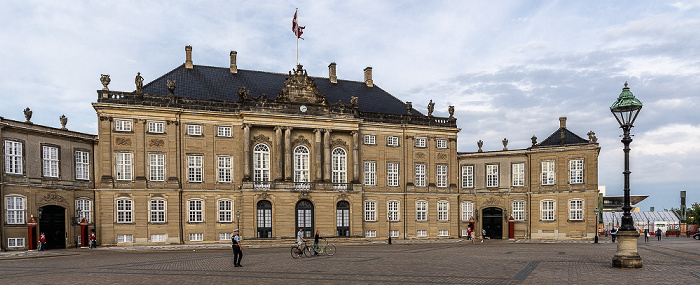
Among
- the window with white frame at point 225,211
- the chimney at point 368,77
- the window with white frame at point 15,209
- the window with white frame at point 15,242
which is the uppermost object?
the chimney at point 368,77

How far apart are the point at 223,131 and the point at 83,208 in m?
13.5

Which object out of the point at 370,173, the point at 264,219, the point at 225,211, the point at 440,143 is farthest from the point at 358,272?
the point at 440,143

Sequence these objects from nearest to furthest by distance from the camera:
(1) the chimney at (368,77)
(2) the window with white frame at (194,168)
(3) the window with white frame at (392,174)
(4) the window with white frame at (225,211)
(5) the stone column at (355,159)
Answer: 1. (2) the window with white frame at (194,168)
2. (4) the window with white frame at (225,211)
3. (5) the stone column at (355,159)
4. (3) the window with white frame at (392,174)
5. (1) the chimney at (368,77)

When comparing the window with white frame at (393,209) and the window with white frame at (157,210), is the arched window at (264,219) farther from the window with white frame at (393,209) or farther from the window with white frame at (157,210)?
the window with white frame at (393,209)

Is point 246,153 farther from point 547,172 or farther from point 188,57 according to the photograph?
point 547,172

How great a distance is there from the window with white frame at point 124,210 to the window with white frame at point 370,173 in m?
22.8

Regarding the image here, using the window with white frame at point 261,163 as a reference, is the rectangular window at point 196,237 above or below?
below

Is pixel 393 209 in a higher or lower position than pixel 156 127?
lower

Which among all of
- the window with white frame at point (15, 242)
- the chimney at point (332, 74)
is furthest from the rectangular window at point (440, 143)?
the window with white frame at point (15, 242)

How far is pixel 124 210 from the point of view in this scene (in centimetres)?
4703

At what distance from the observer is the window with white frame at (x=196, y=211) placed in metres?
49.4

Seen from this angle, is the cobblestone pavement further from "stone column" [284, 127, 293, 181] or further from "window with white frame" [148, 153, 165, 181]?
"stone column" [284, 127, 293, 181]

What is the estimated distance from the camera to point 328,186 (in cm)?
5288

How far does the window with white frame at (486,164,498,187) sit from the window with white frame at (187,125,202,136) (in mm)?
30859
